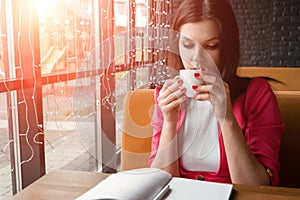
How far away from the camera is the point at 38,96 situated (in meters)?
1.78

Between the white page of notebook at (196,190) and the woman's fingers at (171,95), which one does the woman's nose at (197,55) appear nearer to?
the woman's fingers at (171,95)

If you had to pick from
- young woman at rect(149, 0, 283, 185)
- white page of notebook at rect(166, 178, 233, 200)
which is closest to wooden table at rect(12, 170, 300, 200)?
white page of notebook at rect(166, 178, 233, 200)

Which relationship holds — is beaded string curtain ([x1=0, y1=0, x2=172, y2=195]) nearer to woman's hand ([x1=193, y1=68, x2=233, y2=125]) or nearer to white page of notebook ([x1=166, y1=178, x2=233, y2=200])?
woman's hand ([x1=193, y1=68, x2=233, y2=125])

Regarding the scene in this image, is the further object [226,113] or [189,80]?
[226,113]

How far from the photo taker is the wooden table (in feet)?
2.56

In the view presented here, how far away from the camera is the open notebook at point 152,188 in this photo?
2.17ft

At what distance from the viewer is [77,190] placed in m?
0.82

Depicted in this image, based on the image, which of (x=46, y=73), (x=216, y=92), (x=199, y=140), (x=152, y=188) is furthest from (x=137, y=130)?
(x=46, y=73)

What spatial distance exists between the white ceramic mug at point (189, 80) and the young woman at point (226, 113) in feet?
0.08

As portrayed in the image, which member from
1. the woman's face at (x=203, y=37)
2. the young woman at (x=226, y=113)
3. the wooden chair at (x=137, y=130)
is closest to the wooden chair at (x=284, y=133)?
the wooden chair at (x=137, y=130)

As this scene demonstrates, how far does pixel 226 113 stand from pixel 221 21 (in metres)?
0.23

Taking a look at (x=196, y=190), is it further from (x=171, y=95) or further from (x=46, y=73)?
(x=46, y=73)

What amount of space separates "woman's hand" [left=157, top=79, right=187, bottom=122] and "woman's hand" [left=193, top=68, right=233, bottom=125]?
0.15 feet

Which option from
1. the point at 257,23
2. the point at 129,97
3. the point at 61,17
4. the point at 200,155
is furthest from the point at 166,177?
the point at 257,23
